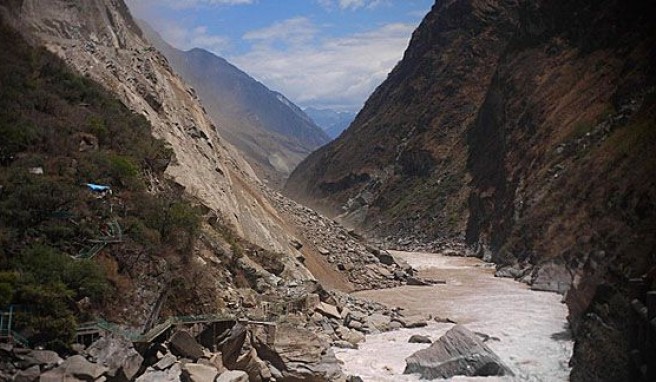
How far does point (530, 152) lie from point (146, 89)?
108ft

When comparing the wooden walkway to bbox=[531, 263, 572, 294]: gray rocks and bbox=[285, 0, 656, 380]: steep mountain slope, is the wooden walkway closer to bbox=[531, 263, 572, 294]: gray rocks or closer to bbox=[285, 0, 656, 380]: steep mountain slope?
bbox=[285, 0, 656, 380]: steep mountain slope

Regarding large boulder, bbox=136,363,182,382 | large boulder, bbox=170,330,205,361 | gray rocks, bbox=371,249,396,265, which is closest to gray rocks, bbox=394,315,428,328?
large boulder, bbox=170,330,205,361

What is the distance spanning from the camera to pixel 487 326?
25797 millimetres

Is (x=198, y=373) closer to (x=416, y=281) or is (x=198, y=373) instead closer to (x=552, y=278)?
(x=416, y=281)

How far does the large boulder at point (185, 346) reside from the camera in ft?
53.9

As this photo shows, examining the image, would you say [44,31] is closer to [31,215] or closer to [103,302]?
[31,215]

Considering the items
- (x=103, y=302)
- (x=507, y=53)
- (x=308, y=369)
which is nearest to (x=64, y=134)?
(x=103, y=302)

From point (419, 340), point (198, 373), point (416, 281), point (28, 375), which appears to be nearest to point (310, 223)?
point (416, 281)

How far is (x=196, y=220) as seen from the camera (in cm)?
2052

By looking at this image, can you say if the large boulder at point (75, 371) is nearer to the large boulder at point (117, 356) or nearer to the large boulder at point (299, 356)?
the large boulder at point (117, 356)

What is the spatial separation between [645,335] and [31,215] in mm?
14537

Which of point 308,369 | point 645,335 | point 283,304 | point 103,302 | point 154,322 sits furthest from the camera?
point 283,304

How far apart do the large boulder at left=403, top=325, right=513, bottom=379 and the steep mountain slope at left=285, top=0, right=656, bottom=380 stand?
241cm

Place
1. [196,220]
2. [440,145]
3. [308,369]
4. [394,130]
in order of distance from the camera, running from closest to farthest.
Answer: [308,369]
[196,220]
[440,145]
[394,130]
